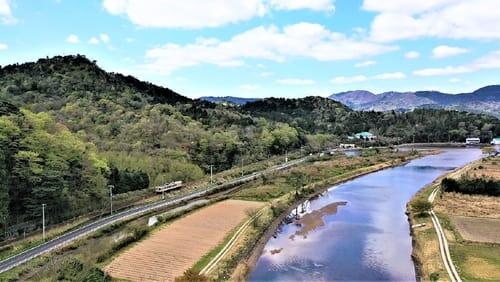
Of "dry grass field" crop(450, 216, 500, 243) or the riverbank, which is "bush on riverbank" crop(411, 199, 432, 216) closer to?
"dry grass field" crop(450, 216, 500, 243)

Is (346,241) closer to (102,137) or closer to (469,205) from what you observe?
(469,205)

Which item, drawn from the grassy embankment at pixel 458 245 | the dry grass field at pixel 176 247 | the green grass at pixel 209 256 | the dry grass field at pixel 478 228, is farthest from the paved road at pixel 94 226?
the dry grass field at pixel 478 228

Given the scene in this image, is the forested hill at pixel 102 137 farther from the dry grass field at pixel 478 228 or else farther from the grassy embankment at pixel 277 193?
the dry grass field at pixel 478 228

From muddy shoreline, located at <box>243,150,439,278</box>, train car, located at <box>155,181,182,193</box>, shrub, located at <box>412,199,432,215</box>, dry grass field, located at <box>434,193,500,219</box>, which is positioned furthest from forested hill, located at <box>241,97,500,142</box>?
shrub, located at <box>412,199,432,215</box>

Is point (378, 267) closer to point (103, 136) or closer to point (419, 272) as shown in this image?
point (419, 272)

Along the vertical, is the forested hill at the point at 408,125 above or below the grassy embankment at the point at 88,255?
above

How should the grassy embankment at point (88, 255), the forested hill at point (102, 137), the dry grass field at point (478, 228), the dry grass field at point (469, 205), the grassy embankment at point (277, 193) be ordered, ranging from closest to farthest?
the grassy embankment at point (88, 255) < the grassy embankment at point (277, 193) < the dry grass field at point (478, 228) < the forested hill at point (102, 137) < the dry grass field at point (469, 205)
